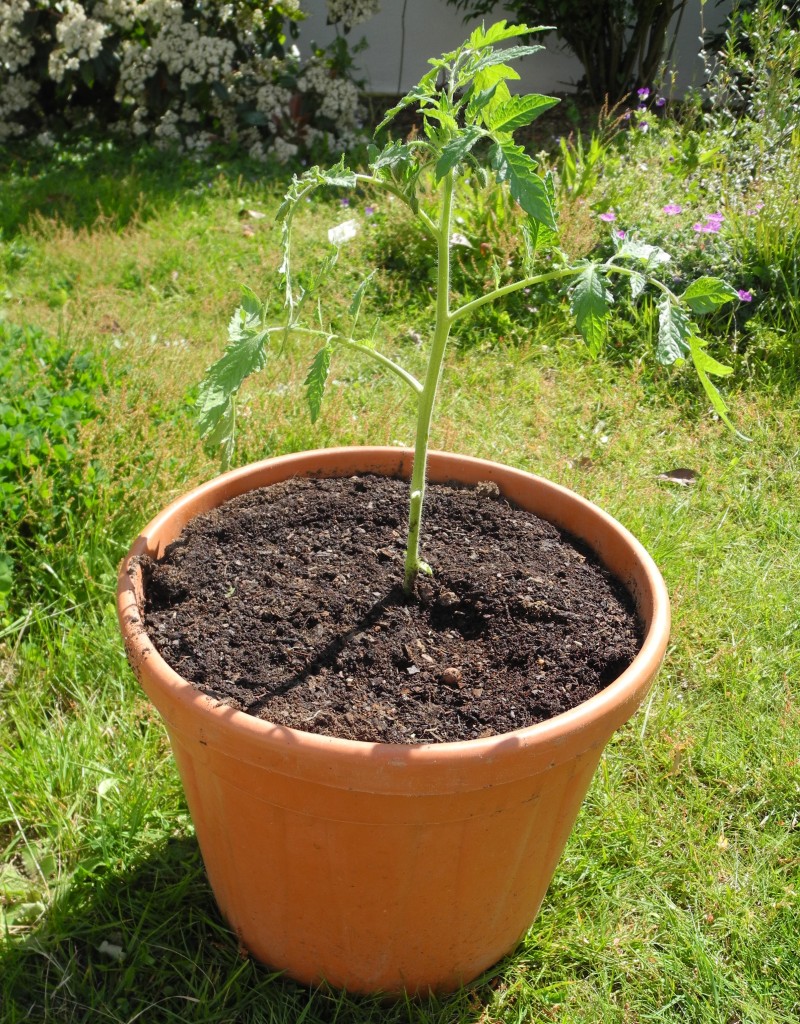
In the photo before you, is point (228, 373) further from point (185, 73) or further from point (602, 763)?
point (185, 73)

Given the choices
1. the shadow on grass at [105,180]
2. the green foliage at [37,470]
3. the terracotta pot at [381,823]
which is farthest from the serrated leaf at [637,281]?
the shadow on grass at [105,180]

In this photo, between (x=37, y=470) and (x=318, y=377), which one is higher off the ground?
(x=318, y=377)

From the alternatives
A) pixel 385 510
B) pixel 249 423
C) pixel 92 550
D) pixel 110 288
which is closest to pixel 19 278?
pixel 110 288

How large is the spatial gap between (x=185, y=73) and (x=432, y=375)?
5353mm

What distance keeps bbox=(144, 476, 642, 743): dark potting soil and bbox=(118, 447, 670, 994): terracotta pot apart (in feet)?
0.30

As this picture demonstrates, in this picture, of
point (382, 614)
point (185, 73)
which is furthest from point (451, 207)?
point (185, 73)

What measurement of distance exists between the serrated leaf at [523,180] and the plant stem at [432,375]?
127 mm

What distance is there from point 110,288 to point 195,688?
3.31 m

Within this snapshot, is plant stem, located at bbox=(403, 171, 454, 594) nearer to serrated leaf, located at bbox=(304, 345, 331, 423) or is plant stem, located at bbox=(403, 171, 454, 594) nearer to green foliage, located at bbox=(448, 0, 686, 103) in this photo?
serrated leaf, located at bbox=(304, 345, 331, 423)

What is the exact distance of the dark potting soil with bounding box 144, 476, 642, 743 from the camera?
→ 146 cm

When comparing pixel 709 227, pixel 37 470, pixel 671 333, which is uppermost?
pixel 671 333

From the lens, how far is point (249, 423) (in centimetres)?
295

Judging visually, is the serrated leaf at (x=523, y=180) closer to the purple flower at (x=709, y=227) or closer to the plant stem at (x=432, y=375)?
the plant stem at (x=432, y=375)

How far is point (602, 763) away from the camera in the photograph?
6.80 feet
